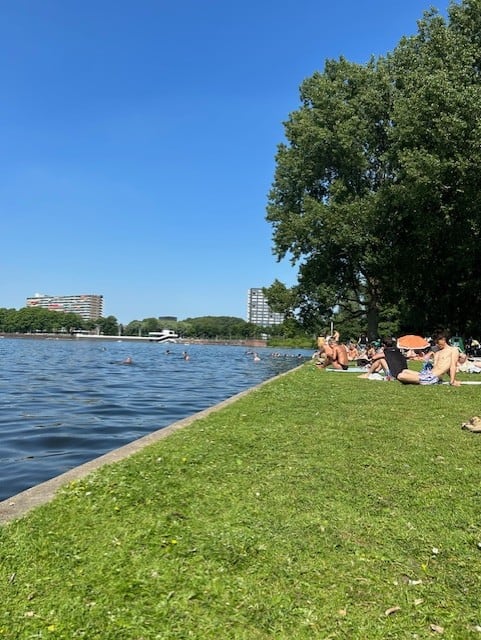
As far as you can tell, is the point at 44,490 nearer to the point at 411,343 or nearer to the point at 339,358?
the point at 339,358

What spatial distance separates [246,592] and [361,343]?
43500 millimetres

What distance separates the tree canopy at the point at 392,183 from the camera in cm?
2464

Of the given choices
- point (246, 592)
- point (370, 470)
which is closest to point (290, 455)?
point (370, 470)

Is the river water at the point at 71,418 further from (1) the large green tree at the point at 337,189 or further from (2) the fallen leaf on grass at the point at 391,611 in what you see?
(1) the large green tree at the point at 337,189

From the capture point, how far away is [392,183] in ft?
109

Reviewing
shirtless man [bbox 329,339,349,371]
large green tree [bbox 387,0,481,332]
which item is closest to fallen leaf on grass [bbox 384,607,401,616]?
shirtless man [bbox 329,339,349,371]

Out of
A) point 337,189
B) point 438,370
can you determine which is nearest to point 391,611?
point 438,370

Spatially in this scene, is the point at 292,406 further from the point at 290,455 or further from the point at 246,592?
the point at 246,592

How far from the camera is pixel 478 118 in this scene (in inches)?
882

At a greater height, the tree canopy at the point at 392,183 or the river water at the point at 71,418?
the tree canopy at the point at 392,183

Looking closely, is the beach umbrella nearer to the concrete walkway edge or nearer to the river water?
the river water

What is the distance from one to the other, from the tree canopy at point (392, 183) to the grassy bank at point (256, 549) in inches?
821

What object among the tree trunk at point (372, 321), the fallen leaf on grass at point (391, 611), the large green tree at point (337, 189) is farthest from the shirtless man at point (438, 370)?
the tree trunk at point (372, 321)

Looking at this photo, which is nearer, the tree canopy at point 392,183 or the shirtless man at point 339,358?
the shirtless man at point 339,358
